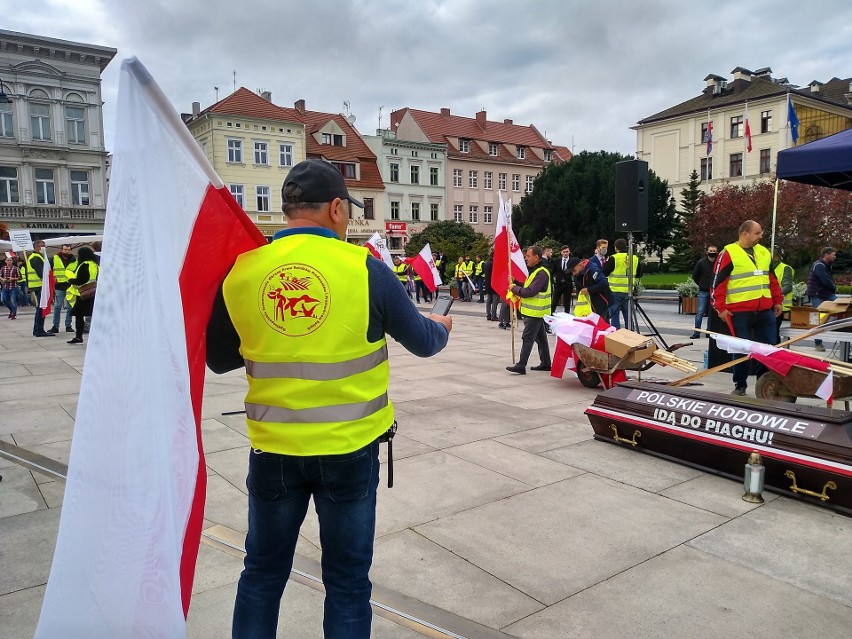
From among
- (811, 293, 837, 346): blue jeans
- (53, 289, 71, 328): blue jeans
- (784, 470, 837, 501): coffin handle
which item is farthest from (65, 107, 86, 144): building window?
(784, 470, 837, 501): coffin handle

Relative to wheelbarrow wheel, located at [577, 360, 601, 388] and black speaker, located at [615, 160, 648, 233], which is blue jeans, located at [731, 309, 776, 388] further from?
black speaker, located at [615, 160, 648, 233]

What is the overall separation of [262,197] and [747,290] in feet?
146

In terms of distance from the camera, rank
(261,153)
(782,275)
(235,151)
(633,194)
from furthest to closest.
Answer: (261,153) → (235,151) → (782,275) → (633,194)

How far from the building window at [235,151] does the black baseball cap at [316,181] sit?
46.7 m

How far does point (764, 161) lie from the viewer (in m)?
53.4

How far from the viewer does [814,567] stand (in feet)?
11.5

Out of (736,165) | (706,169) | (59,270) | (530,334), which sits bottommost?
(530,334)

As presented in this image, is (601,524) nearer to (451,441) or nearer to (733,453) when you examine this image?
(733,453)

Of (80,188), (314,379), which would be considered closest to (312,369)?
(314,379)

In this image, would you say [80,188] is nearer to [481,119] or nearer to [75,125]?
[75,125]

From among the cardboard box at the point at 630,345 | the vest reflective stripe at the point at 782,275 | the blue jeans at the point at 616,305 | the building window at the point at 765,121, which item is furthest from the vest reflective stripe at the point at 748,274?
the building window at the point at 765,121

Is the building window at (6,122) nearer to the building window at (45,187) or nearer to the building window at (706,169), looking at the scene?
the building window at (45,187)

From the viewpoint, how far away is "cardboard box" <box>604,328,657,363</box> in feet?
24.3

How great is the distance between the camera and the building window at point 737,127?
54.3m
